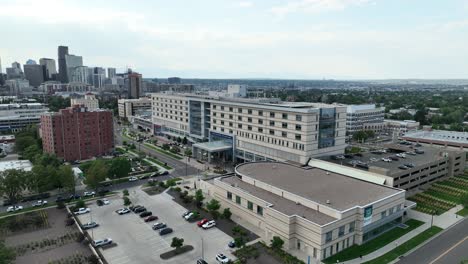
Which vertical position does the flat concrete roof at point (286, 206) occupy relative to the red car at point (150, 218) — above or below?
above

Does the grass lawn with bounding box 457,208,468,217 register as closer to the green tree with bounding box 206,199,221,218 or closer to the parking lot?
the parking lot

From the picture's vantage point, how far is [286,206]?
46969 mm

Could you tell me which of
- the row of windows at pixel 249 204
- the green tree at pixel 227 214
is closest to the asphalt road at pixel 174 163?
the row of windows at pixel 249 204

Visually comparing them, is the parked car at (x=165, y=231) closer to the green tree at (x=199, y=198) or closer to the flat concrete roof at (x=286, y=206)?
the green tree at (x=199, y=198)

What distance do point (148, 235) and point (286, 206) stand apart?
20.8 m

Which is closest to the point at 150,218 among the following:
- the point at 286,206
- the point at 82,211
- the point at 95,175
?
the point at 82,211

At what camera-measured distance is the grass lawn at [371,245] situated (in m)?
41.3

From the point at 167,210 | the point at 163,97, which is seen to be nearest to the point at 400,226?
the point at 167,210

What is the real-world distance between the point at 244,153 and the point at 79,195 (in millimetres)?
40685

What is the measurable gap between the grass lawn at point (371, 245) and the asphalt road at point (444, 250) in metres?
3.69

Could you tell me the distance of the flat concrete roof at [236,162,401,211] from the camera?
47188 millimetres

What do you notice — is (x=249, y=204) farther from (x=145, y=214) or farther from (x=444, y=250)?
(x=444, y=250)

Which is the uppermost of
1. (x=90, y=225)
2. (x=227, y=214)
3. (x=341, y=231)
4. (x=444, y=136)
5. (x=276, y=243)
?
(x=444, y=136)

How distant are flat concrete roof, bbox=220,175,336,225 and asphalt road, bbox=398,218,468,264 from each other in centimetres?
1074
